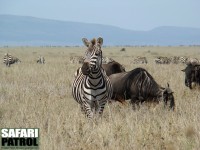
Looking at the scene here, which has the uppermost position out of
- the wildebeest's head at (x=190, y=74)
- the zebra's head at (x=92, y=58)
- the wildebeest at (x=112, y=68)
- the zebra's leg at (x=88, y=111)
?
the zebra's head at (x=92, y=58)

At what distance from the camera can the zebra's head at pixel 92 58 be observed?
750cm

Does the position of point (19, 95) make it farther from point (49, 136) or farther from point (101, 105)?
point (49, 136)

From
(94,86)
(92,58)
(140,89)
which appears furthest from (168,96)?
(92,58)

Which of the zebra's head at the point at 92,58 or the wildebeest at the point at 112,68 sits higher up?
the zebra's head at the point at 92,58

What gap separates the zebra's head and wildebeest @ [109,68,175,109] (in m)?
2.08

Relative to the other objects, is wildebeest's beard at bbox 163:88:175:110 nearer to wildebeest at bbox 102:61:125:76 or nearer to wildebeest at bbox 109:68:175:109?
wildebeest at bbox 109:68:175:109

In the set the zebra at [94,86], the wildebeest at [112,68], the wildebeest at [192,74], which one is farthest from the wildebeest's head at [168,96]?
the wildebeest at [192,74]

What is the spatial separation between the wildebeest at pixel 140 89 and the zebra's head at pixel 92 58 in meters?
2.08

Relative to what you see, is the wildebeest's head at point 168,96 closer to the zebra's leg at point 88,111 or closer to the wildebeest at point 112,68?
the zebra's leg at point 88,111

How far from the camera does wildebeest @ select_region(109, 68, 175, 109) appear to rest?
921 centimetres

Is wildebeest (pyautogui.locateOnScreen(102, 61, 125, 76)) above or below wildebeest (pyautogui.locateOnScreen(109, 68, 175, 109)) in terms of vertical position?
above

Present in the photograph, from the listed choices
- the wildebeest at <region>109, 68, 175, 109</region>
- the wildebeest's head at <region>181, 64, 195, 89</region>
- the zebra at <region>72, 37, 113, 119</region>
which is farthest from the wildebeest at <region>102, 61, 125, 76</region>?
the zebra at <region>72, 37, 113, 119</region>

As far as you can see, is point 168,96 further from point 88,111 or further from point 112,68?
point 112,68

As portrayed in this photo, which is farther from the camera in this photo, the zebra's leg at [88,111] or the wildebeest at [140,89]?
the wildebeest at [140,89]
